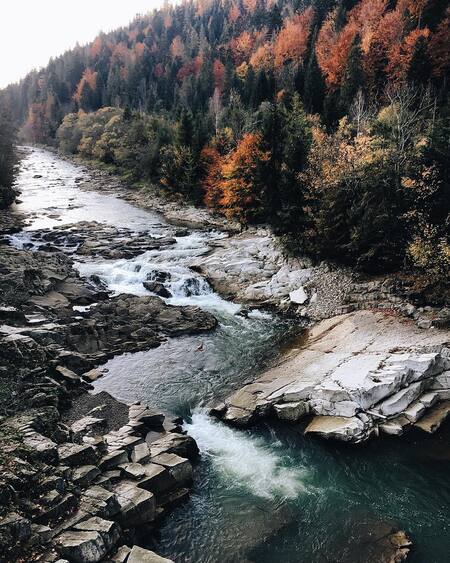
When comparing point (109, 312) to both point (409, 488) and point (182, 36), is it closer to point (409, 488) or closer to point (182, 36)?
point (409, 488)

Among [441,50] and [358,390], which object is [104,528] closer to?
[358,390]

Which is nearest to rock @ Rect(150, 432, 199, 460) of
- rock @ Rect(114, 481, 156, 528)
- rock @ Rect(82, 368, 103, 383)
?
rock @ Rect(114, 481, 156, 528)

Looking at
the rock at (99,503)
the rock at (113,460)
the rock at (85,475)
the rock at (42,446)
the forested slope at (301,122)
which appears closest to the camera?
the rock at (99,503)

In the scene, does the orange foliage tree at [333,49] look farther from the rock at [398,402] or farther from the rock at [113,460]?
the rock at [113,460]

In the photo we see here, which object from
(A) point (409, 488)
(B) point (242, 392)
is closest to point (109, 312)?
(B) point (242, 392)

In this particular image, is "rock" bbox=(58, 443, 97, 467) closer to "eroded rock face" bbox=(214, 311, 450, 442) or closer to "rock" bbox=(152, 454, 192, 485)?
"rock" bbox=(152, 454, 192, 485)

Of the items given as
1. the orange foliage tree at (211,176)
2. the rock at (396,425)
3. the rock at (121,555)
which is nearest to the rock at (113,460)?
the rock at (121,555)
